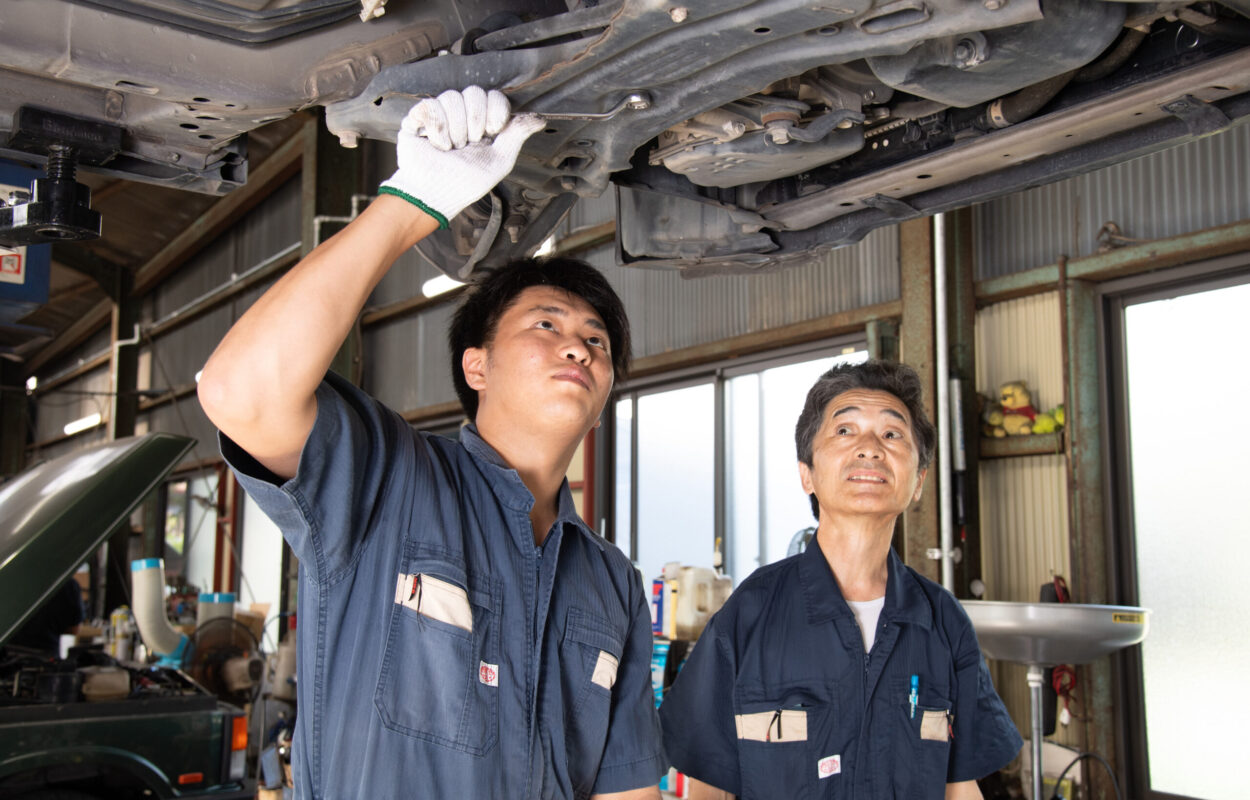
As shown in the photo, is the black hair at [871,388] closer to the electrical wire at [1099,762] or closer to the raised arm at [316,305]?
the raised arm at [316,305]

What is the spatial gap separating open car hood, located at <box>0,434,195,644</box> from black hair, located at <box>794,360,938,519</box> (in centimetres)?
171

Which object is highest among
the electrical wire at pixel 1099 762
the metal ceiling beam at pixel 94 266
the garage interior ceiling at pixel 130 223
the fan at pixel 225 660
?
the garage interior ceiling at pixel 130 223

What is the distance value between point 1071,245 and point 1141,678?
5.45ft

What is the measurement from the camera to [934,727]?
1.80 meters

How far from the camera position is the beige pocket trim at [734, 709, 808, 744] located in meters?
1.78

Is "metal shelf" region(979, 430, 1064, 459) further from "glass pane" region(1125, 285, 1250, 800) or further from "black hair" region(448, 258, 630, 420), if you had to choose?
"black hair" region(448, 258, 630, 420)

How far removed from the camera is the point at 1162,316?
3816 mm

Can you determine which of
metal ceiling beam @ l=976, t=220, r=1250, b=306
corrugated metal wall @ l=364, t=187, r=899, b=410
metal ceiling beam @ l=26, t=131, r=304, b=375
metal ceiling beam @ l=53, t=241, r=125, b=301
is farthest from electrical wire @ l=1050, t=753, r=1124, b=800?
metal ceiling beam @ l=53, t=241, r=125, b=301

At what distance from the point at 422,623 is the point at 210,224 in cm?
1087

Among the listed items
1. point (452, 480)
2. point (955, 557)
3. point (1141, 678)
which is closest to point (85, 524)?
point (452, 480)

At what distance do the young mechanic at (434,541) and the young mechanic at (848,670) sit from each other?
0.88 ft

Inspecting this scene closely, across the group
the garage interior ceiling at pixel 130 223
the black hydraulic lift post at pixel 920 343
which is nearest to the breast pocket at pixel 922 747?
the black hydraulic lift post at pixel 920 343

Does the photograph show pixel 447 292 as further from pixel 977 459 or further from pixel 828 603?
pixel 828 603

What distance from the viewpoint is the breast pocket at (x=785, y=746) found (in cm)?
175
